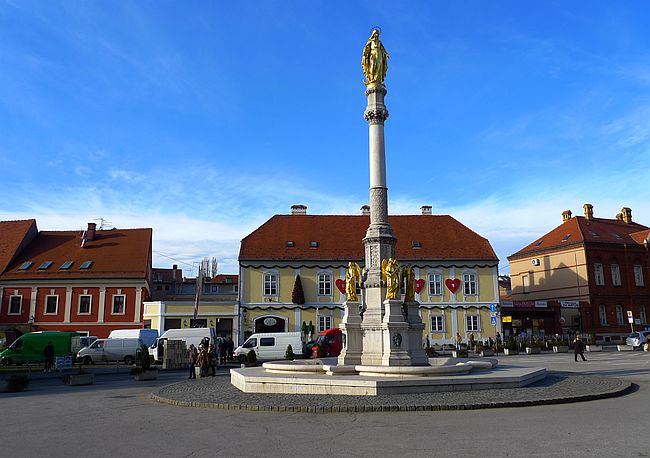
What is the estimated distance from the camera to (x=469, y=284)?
47.3 m

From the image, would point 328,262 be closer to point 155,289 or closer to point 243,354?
point 243,354

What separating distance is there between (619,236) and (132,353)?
1906 inches

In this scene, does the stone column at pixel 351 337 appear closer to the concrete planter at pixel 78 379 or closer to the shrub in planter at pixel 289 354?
the concrete planter at pixel 78 379

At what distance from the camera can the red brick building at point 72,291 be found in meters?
45.8

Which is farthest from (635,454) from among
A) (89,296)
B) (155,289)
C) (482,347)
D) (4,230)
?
(155,289)

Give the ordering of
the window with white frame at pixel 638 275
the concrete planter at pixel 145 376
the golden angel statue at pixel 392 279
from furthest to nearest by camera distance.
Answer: the window with white frame at pixel 638 275
the concrete planter at pixel 145 376
the golden angel statue at pixel 392 279

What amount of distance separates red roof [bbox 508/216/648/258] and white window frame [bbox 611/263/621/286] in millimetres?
2475

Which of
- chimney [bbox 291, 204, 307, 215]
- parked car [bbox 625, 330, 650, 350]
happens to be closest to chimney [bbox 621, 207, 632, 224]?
parked car [bbox 625, 330, 650, 350]

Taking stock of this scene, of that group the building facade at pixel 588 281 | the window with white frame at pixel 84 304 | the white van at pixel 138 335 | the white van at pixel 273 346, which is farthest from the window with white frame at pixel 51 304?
the building facade at pixel 588 281

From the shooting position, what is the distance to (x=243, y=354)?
34531 millimetres

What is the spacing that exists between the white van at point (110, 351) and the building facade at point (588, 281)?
1259 inches

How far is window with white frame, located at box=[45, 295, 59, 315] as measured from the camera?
4597 cm

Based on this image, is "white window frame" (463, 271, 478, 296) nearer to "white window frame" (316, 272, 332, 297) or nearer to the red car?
"white window frame" (316, 272, 332, 297)

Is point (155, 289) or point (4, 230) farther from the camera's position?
point (155, 289)
